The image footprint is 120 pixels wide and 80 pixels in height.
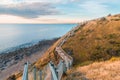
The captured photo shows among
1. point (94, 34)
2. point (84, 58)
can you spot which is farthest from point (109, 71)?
point (94, 34)

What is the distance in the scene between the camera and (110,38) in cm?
5725

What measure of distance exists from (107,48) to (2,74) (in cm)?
6516

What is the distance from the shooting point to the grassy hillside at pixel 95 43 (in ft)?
152

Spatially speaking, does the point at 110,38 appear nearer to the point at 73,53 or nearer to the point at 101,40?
the point at 101,40

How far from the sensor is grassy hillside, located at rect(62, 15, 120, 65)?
4645cm

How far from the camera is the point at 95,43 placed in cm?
5394

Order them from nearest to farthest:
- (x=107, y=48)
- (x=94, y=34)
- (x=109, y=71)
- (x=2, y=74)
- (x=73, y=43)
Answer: (x=109, y=71) < (x=107, y=48) < (x=73, y=43) < (x=94, y=34) < (x=2, y=74)

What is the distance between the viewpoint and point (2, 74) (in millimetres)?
108688

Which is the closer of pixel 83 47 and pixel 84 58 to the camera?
pixel 84 58

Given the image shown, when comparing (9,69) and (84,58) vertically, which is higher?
(84,58)

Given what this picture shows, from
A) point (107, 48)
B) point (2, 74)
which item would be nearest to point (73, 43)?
point (107, 48)

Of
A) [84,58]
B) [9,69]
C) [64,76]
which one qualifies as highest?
[64,76]

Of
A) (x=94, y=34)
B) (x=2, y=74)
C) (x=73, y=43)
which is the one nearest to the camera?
(x=73, y=43)

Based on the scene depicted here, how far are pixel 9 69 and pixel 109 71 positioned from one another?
9773cm
